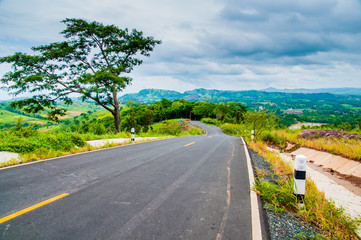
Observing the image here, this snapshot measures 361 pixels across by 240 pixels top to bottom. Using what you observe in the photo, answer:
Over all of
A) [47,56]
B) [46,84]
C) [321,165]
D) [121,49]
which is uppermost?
[121,49]

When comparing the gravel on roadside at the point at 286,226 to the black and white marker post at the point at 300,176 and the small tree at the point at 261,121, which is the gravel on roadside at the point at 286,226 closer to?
the black and white marker post at the point at 300,176

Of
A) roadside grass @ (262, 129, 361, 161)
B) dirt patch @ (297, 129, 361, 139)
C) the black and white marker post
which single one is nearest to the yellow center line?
the black and white marker post

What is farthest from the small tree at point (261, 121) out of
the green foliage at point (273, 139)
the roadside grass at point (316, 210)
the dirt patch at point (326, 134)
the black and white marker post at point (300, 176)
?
the black and white marker post at point (300, 176)

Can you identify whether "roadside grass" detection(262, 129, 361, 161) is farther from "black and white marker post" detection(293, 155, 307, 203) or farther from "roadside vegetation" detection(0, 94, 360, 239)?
"black and white marker post" detection(293, 155, 307, 203)

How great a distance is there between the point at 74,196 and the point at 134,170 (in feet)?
6.32

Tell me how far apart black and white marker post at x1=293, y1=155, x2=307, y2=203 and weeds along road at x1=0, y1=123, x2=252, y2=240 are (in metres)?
0.89

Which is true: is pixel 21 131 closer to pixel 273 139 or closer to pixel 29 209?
pixel 29 209

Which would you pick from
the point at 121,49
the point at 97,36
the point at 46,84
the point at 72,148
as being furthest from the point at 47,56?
the point at 72,148

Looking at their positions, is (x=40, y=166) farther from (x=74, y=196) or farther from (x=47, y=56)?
(x=47, y=56)

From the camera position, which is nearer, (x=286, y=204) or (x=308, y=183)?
(x=286, y=204)

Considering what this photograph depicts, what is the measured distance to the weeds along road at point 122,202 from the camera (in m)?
2.59

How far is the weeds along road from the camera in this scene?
2.59 metres

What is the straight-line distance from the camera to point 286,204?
355cm

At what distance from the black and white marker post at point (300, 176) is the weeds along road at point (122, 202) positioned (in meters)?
0.89
